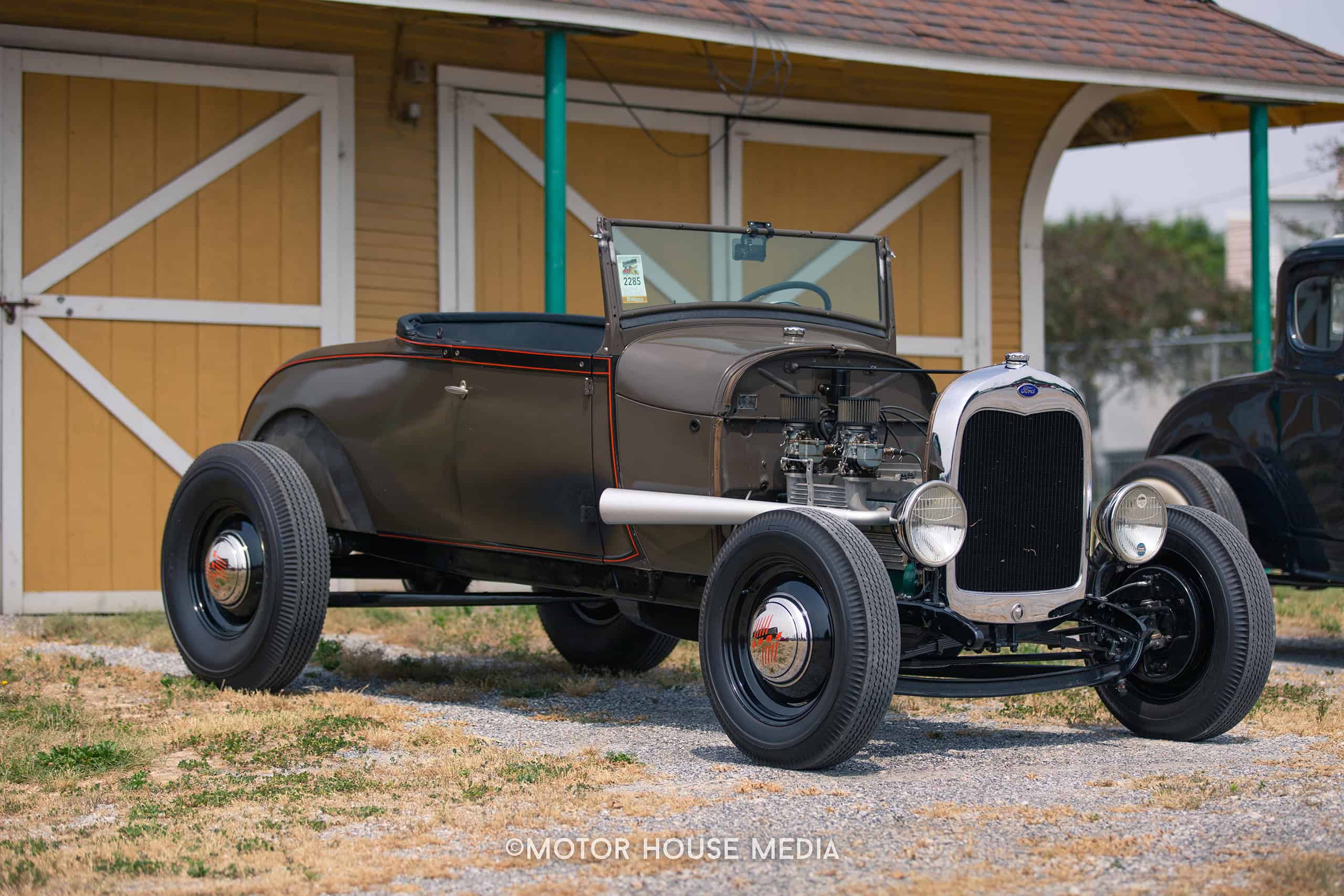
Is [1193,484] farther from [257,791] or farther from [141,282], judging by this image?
[141,282]

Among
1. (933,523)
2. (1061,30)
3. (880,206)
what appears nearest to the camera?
(933,523)

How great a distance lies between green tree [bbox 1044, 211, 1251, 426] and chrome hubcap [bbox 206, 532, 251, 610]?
2781cm

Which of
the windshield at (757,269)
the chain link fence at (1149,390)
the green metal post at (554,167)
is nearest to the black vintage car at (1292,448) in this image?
the windshield at (757,269)

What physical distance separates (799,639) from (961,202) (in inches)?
304

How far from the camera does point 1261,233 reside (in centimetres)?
1154

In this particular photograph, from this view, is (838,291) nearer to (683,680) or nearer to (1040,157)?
(683,680)

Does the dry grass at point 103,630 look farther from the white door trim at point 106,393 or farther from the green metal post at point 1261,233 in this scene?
the green metal post at point 1261,233

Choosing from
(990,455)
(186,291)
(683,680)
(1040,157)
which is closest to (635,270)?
(990,455)

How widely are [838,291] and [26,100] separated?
5.16 metres

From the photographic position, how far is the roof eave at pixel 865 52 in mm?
8758

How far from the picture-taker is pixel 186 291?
9562 mm

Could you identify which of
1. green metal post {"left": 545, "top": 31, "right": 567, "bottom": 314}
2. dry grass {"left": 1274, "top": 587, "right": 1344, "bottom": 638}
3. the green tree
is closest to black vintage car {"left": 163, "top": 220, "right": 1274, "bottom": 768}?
green metal post {"left": 545, "top": 31, "right": 567, "bottom": 314}

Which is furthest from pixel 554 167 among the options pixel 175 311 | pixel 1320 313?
pixel 1320 313

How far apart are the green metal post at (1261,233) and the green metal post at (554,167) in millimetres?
5122
